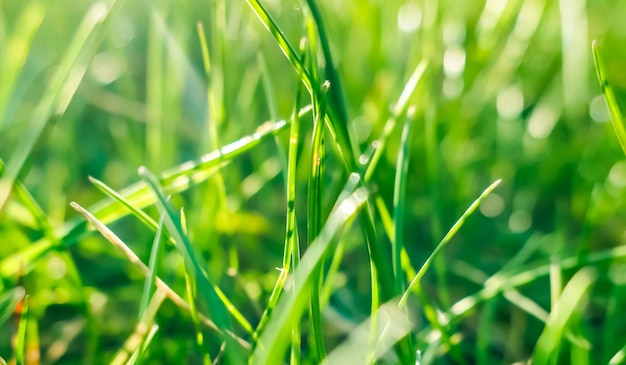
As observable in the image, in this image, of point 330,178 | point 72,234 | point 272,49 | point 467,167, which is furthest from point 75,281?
point 272,49

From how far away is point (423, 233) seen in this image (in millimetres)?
677

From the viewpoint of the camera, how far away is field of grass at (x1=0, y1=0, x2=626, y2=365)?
1.23 feet

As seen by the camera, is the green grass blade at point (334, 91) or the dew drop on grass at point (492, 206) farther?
the dew drop on grass at point (492, 206)

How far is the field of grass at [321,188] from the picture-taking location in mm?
374

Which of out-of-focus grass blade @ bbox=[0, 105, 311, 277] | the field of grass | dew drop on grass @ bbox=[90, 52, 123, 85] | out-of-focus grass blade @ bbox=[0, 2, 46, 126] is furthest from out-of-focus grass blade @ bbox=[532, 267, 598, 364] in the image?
dew drop on grass @ bbox=[90, 52, 123, 85]

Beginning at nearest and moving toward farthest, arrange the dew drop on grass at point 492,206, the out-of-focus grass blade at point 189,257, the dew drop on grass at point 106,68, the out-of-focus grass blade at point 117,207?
the out-of-focus grass blade at point 189,257
the out-of-focus grass blade at point 117,207
the dew drop on grass at point 492,206
the dew drop on grass at point 106,68

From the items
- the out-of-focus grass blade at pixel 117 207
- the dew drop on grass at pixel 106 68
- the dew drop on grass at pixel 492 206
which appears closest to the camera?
the out-of-focus grass blade at pixel 117 207

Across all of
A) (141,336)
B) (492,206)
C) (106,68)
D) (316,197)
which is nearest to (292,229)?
(316,197)

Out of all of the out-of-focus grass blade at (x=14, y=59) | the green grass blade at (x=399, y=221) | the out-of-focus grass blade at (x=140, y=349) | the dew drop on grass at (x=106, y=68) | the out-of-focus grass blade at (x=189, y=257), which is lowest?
the green grass blade at (x=399, y=221)

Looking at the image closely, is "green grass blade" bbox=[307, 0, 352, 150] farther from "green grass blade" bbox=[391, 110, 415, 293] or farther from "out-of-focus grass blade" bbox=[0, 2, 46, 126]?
"out-of-focus grass blade" bbox=[0, 2, 46, 126]

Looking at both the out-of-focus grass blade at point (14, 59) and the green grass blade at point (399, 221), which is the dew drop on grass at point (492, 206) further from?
the out-of-focus grass blade at point (14, 59)

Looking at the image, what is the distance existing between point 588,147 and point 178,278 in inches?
18.6

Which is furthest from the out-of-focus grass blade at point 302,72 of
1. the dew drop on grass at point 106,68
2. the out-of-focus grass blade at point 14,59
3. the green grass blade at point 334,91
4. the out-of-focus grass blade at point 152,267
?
the dew drop on grass at point 106,68

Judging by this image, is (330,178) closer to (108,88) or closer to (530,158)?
(530,158)
